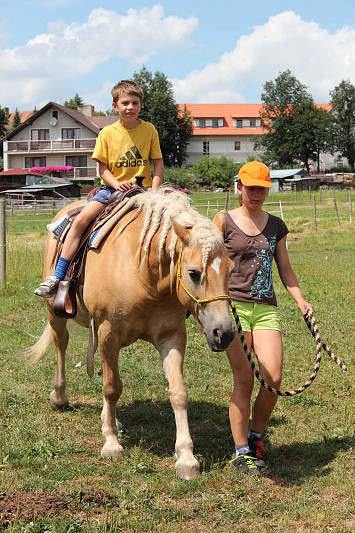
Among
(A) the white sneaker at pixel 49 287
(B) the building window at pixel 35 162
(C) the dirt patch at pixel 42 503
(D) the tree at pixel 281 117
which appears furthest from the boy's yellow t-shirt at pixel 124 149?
(D) the tree at pixel 281 117

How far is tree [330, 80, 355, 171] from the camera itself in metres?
74.9

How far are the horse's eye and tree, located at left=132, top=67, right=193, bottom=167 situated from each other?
68452mm

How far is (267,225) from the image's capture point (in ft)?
13.4

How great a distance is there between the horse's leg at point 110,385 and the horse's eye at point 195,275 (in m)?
0.92

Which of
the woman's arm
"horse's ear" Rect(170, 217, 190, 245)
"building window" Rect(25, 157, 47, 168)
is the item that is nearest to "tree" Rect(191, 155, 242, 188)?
"building window" Rect(25, 157, 47, 168)

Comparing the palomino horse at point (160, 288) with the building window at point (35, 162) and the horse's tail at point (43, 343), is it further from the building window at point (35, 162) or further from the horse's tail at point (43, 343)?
the building window at point (35, 162)

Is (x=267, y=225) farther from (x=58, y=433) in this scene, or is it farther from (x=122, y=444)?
(x=58, y=433)

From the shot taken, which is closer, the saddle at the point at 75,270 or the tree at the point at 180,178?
the saddle at the point at 75,270

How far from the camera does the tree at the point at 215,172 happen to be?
193 feet

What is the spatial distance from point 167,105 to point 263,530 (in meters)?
73.0

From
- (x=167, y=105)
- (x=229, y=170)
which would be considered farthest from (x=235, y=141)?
(x=229, y=170)

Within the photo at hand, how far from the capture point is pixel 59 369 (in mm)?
5227

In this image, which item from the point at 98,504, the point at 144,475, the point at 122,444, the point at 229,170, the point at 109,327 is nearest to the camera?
the point at 98,504

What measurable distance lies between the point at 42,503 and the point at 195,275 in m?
1.60
